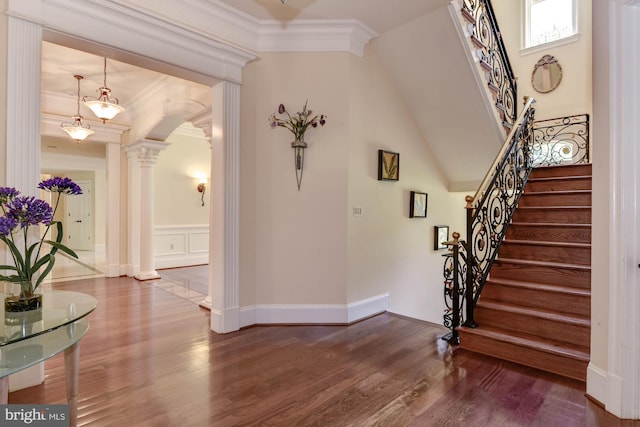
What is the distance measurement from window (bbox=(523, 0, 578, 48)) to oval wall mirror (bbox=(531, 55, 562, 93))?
379 millimetres

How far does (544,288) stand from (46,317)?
3.54 metres

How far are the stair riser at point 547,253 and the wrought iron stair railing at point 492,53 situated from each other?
1790mm

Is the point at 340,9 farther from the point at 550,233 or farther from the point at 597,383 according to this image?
the point at 597,383

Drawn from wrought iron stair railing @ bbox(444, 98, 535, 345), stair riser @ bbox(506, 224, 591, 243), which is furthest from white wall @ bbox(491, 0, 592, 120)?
stair riser @ bbox(506, 224, 591, 243)

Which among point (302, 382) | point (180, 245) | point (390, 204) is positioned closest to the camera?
point (302, 382)

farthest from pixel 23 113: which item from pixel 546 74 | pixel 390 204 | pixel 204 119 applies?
pixel 546 74

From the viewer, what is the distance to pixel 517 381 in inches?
94.2

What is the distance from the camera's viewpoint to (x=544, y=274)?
125 inches

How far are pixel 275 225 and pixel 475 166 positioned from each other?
3.07 metres

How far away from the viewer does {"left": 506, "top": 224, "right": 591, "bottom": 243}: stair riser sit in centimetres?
337

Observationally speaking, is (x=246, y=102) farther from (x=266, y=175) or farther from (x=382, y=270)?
(x=382, y=270)

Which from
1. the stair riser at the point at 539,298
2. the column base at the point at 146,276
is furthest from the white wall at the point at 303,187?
the column base at the point at 146,276

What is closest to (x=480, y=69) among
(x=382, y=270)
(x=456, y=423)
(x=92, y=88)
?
(x=382, y=270)

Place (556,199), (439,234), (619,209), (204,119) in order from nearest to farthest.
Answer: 1. (619,209)
2. (556,199)
3. (204,119)
4. (439,234)
